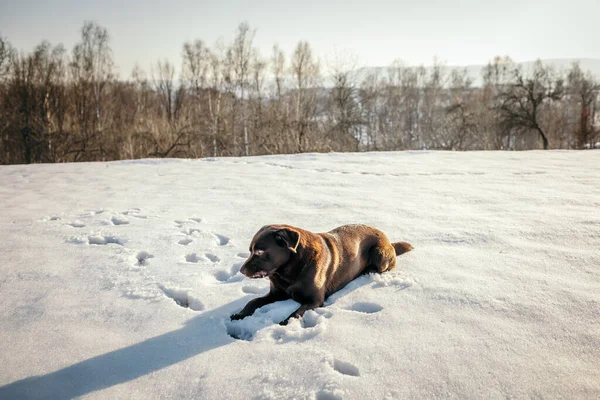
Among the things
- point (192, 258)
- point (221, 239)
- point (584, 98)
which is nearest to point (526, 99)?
point (584, 98)

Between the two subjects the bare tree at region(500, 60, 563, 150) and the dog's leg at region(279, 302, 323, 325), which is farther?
the bare tree at region(500, 60, 563, 150)

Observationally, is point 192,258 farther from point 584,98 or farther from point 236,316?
point 584,98

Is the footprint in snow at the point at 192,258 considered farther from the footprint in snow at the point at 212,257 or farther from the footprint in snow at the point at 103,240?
the footprint in snow at the point at 103,240

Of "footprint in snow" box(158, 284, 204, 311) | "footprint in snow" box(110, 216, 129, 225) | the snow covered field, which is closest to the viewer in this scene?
the snow covered field

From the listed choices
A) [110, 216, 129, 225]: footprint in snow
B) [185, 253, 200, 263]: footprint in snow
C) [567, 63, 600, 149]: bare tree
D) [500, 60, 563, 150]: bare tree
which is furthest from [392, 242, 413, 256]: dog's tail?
[500, 60, 563, 150]: bare tree

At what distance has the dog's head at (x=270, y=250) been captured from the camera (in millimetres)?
2570

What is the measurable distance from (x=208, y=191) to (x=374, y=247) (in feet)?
14.8

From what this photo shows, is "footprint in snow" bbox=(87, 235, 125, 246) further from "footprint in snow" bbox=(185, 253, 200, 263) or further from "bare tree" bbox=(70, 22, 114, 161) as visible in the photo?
"bare tree" bbox=(70, 22, 114, 161)

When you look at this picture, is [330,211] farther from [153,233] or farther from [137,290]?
[137,290]

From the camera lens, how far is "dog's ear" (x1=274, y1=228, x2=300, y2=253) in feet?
8.79

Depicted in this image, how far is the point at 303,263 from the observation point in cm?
281

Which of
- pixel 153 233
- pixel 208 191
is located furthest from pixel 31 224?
pixel 208 191

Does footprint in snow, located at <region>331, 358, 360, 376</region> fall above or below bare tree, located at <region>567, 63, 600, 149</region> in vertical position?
below

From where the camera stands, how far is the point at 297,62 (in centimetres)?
3478
